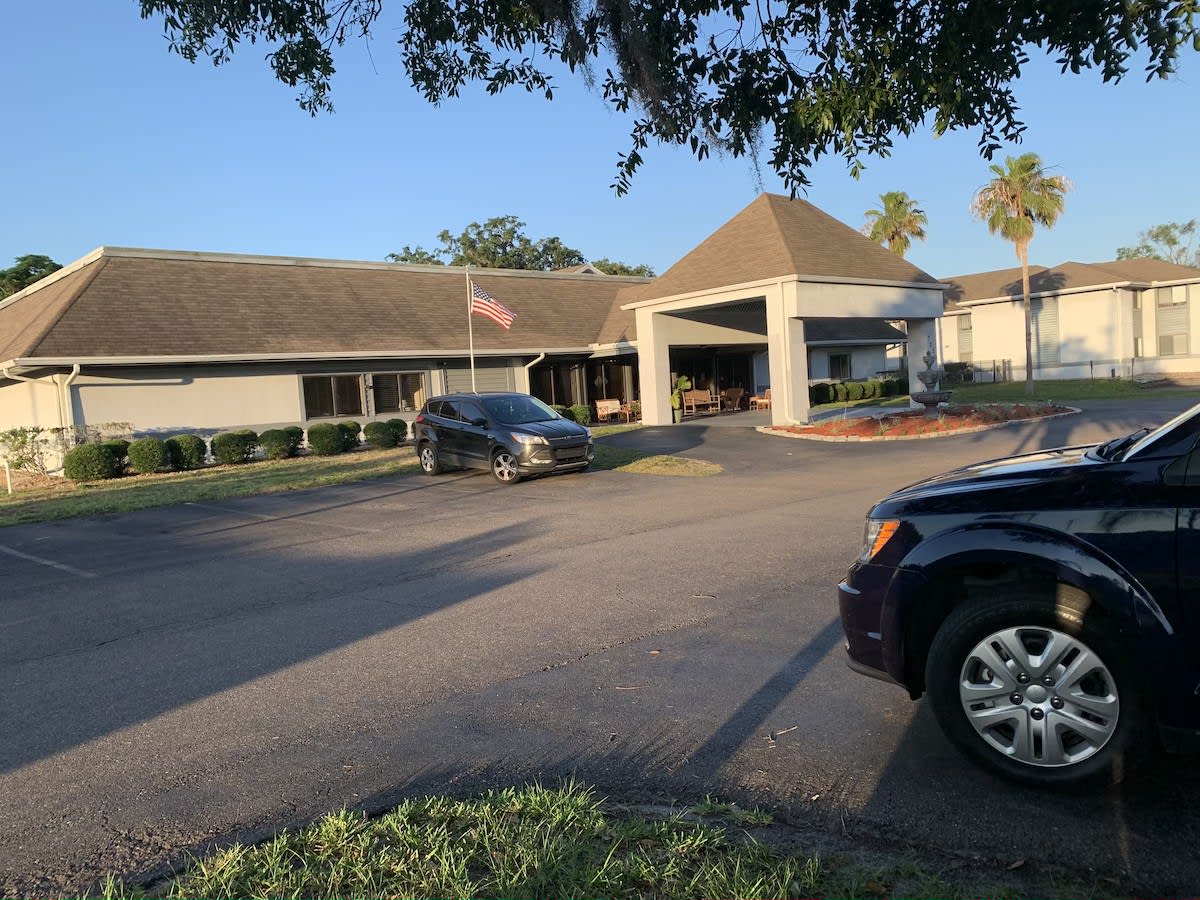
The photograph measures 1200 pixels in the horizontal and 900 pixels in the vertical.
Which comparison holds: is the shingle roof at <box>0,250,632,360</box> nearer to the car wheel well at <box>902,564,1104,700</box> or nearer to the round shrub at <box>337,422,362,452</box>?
the round shrub at <box>337,422,362,452</box>

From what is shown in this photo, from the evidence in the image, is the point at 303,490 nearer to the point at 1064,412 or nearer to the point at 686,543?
the point at 686,543

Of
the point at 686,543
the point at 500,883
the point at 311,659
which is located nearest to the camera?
the point at 500,883

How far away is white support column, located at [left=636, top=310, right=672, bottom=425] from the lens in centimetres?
2739

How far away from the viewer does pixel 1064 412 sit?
77.3 feet

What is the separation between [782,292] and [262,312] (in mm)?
14677

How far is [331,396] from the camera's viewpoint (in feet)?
86.4

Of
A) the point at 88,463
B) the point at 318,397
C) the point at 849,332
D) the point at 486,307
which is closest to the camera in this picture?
the point at 88,463

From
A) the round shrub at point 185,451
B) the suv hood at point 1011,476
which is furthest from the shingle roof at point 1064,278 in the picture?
the suv hood at point 1011,476

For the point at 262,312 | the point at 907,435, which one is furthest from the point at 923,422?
the point at 262,312

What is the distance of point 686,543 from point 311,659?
4967mm

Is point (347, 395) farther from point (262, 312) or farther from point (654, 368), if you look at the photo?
point (654, 368)

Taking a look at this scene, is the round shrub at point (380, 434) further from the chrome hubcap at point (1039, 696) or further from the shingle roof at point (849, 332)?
the chrome hubcap at point (1039, 696)

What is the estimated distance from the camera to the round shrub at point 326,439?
2317 cm

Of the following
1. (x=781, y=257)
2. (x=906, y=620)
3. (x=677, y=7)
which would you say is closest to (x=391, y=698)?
(x=906, y=620)
